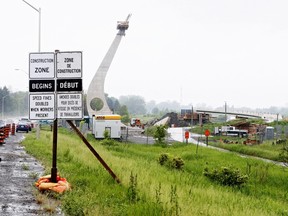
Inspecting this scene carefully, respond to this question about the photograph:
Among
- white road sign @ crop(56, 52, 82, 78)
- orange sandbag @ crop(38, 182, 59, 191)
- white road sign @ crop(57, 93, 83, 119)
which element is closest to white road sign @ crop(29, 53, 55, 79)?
white road sign @ crop(56, 52, 82, 78)

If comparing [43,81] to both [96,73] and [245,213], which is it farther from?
[96,73]

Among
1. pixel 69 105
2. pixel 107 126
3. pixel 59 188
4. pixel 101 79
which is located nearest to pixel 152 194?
pixel 59 188

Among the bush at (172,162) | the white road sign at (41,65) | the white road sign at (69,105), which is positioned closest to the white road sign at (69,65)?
the white road sign at (41,65)

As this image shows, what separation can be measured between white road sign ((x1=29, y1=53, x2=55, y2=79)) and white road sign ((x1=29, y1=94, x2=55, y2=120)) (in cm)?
57

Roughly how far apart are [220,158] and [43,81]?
16.8 m

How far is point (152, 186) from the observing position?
11555 millimetres

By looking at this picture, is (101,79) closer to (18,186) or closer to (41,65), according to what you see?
(41,65)

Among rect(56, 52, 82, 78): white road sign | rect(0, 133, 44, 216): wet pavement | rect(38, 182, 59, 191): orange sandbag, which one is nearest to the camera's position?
rect(0, 133, 44, 216): wet pavement

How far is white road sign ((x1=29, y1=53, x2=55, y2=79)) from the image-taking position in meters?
12.5

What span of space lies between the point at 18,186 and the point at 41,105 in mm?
2348

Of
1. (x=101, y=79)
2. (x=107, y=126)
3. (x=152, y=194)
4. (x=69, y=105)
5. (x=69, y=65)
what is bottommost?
(x=152, y=194)

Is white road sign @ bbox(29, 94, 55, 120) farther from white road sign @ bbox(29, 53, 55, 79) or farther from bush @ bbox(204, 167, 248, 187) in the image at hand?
bush @ bbox(204, 167, 248, 187)

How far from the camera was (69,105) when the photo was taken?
12680 millimetres

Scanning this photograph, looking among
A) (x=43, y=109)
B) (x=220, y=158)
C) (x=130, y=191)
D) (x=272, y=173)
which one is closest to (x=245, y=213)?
(x=130, y=191)
